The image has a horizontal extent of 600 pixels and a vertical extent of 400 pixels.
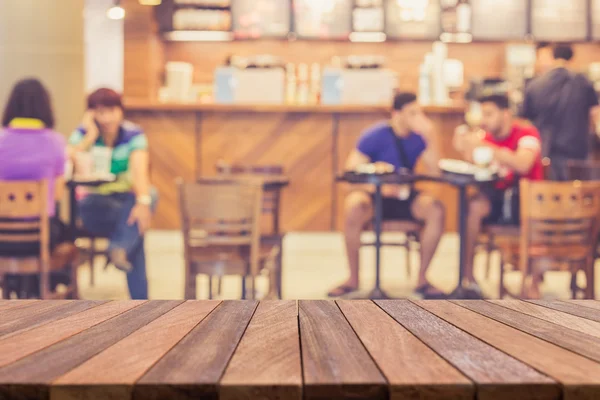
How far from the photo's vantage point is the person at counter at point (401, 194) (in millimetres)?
4559

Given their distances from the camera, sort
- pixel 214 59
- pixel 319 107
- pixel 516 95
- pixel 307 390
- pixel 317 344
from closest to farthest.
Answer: pixel 307 390
pixel 317 344
pixel 319 107
pixel 516 95
pixel 214 59

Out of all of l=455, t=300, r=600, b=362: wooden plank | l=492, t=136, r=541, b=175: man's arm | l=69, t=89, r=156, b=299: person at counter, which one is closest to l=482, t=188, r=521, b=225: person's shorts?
l=492, t=136, r=541, b=175: man's arm

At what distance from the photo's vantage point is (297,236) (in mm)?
6617

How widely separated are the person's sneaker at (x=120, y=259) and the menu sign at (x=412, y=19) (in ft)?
14.9

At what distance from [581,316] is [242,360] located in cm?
63

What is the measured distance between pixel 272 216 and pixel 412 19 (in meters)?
3.62

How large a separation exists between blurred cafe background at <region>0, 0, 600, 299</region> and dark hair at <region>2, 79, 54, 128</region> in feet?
4.93

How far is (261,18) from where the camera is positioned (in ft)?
24.1

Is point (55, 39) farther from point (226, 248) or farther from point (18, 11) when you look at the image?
point (226, 248)

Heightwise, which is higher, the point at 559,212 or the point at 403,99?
the point at 403,99

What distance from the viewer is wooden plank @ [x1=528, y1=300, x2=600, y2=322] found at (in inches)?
48.0

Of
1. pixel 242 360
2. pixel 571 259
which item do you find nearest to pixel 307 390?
pixel 242 360

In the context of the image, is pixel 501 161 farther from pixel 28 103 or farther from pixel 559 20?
pixel 559 20

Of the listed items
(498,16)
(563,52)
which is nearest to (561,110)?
(563,52)
